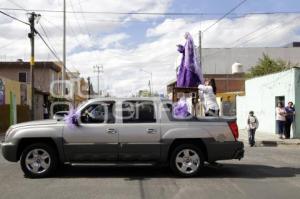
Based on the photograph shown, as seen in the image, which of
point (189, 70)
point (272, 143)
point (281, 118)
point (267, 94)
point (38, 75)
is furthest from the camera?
point (38, 75)

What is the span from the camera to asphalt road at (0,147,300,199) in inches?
377

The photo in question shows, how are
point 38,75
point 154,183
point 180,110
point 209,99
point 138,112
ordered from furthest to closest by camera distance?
point 38,75, point 209,99, point 180,110, point 138,112, point 154,183

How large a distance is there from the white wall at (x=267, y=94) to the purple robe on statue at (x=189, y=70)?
11.6 m

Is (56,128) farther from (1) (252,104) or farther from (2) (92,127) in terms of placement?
(1) (252,104)

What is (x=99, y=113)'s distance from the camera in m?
11.6

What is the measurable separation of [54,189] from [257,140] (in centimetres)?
1439

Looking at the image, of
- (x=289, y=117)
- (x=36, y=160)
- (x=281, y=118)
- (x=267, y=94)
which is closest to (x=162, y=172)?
(x=36, y=160)

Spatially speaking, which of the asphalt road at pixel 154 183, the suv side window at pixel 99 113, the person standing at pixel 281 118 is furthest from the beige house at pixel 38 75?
the suv side window at pixel 99 113

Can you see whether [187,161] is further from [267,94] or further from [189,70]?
[267,94]

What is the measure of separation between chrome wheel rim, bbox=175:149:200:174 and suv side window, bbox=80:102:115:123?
1608 millimetres

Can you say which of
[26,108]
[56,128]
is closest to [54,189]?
[56,128]

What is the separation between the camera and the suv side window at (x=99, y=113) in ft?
37.7

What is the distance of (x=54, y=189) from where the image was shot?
10.0m

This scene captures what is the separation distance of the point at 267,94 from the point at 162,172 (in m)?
17.3
